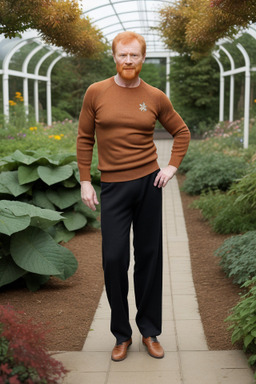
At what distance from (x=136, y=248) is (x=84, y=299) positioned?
141 centimetres

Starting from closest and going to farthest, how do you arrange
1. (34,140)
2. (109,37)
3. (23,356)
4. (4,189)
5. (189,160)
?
(23,356), (4,189), (34,140), (189,160), (109,37)

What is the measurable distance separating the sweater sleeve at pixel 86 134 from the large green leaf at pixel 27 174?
286 centimetres

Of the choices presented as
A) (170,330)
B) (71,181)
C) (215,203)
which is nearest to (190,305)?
(170,330)


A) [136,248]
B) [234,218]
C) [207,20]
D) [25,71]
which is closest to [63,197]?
[234,218]

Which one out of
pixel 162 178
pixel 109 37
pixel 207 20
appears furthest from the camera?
pixel 109 37

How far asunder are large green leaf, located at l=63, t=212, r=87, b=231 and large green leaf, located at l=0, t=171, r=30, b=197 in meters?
0.70

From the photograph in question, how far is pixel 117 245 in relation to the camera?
3.07 meters

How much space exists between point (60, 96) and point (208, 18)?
17830mm

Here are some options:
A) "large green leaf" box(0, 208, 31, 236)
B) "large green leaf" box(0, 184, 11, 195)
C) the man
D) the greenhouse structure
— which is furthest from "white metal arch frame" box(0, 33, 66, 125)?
the man

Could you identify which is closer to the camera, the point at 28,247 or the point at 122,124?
the point at 122,124

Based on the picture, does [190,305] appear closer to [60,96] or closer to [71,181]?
[71,181]

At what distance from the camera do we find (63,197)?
648 centimetres

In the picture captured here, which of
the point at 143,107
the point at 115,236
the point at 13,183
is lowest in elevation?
the point at 13,183

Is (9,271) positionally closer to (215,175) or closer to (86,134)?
(86,134)
